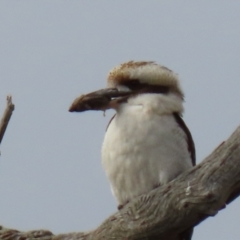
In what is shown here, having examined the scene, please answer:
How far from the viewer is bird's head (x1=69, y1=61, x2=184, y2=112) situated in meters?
4.79

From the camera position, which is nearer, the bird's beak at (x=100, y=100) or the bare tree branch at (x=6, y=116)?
the bare tree branch at (x=6, y=116)

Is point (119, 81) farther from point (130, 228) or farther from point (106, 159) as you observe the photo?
point (130, 228)

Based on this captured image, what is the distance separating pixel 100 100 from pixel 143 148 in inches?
17.2

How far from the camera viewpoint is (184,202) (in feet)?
12.6

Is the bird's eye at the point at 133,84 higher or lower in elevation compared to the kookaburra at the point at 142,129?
higher

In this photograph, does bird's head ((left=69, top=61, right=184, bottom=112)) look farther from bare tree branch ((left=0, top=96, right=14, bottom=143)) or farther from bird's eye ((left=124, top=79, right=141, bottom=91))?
bare tree branch ((left=0, top=96, right=14, bottom=143))

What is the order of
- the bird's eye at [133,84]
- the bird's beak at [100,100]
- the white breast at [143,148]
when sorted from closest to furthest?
the white breast at [143,148] < the bird's beak at [100,100] < the bird's eye at [133,84]

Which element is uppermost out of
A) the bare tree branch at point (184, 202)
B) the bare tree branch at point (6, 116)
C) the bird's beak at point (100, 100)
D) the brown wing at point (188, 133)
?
the bird's beak at point (100, 100)

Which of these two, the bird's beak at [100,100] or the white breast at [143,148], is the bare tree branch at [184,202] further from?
the bird's beak at [100,100]

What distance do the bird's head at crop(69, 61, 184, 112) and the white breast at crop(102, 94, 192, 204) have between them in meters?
0.08

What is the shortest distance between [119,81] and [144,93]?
187mm

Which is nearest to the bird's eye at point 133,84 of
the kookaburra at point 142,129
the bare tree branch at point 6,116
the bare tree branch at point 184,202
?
the kookaburra at point 142,129

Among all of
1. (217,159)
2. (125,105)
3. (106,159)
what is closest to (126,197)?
(106,159)

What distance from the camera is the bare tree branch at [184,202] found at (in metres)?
3.81
